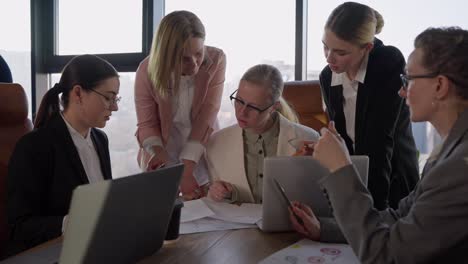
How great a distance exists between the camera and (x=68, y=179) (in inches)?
58.9

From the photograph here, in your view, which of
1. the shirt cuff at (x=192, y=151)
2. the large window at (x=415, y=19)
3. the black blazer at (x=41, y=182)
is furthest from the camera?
the large window at (x=415, y=19)

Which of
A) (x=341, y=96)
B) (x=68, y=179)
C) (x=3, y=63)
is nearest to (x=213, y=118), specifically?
(x=341, y=96)

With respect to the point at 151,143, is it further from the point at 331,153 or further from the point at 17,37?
the point at 17,37

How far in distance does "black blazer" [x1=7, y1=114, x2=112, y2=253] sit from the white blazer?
61 centimetres

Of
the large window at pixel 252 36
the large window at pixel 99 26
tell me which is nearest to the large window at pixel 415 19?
the large window at pixel 252 36

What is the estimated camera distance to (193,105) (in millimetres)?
2041

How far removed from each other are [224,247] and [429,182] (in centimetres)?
54

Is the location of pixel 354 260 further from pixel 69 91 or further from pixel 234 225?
pixel 69 91

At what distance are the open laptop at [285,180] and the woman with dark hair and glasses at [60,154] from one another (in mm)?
602

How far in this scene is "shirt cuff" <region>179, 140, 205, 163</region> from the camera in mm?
1925

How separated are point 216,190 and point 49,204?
587 millimetres

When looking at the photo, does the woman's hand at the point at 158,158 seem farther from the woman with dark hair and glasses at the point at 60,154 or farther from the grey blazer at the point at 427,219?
the grey blazer at the point at 427,219

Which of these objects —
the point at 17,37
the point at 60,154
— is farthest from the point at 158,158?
the point at 17,37

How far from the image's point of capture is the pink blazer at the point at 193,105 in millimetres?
1973
